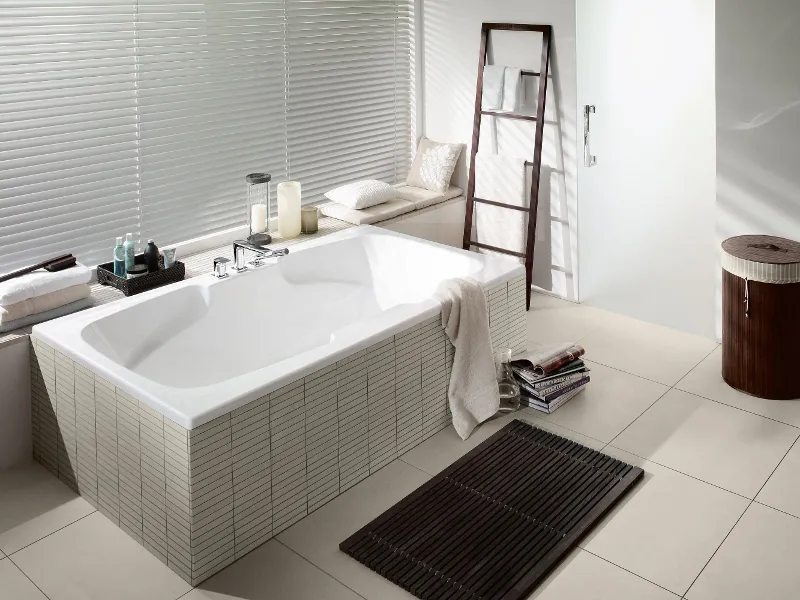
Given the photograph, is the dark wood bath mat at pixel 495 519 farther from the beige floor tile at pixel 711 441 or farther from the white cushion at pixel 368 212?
the white cushion at pixel 368 212

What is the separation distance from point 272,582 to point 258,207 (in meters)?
2.13

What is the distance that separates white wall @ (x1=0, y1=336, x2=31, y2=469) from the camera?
3117 millimetres

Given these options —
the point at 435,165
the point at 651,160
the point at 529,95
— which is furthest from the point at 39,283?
the point at 651,160

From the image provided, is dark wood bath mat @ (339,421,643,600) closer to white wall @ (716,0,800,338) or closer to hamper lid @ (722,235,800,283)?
hamper lid @ (722,235,800,283)

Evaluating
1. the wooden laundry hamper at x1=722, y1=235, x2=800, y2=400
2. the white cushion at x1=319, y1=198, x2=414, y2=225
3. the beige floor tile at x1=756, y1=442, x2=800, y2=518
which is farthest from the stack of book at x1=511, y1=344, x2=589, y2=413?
the white cushion at x1=319, y1=198, x2=414, y2=225

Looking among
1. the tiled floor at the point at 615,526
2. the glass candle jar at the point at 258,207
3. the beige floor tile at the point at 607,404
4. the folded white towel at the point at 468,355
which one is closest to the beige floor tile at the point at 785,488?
the tiled floor at the point at 615,526

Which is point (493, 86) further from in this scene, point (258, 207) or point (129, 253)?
point (129, 253)

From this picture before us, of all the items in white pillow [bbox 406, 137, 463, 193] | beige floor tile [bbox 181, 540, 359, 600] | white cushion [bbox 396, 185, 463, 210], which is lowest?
beige floor tile [bbox 181, 540, 359, 600]

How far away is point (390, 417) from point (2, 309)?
1459mm

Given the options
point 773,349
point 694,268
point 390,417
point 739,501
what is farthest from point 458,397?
point 694,268

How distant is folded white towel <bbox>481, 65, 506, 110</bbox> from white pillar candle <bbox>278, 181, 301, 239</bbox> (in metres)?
1.17

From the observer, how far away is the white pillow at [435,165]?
4934 mm

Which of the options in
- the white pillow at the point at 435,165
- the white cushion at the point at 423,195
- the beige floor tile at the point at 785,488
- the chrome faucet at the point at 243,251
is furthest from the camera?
the white pillow at the point at 435,165

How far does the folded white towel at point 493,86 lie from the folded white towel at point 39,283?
2.32m
